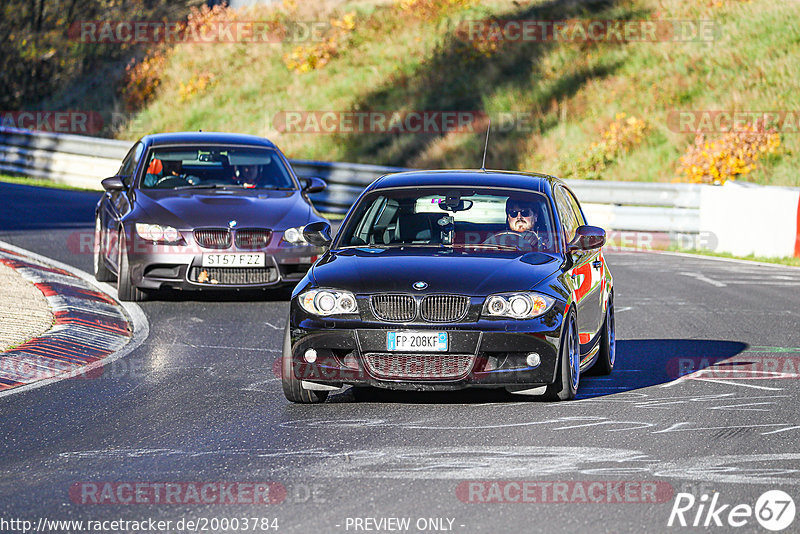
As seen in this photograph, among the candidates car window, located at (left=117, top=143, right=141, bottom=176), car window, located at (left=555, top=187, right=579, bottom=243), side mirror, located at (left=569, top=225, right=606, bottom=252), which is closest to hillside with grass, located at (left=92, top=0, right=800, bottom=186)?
car window, located at (left=117, top=143, right=141, bottom=176)

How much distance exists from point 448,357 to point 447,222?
1526 millimetres

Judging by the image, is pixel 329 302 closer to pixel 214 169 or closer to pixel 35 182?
pixel 214 169

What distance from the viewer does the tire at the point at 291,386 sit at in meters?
8.60

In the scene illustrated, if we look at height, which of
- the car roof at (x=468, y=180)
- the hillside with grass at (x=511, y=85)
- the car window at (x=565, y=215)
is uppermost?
the hillside with grass at (x=511, y=85)

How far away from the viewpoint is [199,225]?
44.2ft

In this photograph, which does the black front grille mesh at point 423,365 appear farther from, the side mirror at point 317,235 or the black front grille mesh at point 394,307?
the side mirror at point 317,235

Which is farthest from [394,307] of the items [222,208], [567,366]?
[222,208]

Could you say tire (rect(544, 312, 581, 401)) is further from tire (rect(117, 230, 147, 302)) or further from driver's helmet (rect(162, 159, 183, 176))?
driver's helmet (rect(162, 159, 183, 176))

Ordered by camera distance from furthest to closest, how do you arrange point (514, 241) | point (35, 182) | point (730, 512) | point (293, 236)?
1. point (35, 182)
2. point (293, 236)
3. point (514, 241)
4. point (730, 512)

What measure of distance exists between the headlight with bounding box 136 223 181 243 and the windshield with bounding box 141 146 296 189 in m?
1.01

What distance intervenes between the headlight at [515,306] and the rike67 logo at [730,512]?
7.59 feet

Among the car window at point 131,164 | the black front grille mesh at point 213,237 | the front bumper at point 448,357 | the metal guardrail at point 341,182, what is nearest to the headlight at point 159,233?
the black front grille mesh at point 213,237

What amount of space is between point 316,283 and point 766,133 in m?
20.6

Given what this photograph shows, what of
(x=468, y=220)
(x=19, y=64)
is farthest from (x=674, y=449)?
(x=19, y=64)
